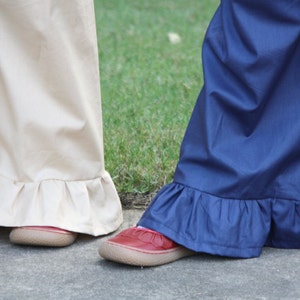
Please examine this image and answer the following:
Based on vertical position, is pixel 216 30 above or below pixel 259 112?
above

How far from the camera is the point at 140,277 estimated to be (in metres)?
2.26

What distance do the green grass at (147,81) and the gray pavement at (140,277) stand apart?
58cm

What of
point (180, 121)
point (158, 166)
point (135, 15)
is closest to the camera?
point (158, 166)

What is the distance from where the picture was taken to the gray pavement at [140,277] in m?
2.15

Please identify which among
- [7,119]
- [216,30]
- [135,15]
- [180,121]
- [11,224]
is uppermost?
[216,30]

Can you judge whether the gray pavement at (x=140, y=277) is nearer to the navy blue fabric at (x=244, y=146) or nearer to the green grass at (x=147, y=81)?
the navy blue fabric at (x=244, y=146)

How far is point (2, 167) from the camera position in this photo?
8.38ft

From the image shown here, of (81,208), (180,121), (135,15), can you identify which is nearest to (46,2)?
(81,208)

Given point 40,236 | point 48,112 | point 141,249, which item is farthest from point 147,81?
point 141,249

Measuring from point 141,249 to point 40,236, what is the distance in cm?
29

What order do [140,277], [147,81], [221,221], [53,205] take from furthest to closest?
[147,81] < [53,205] < [221,221] < [140,277]

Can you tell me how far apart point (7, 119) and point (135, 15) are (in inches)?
155

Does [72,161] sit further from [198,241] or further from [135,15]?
[135,15]

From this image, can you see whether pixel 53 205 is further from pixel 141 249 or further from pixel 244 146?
pixel 244 146
